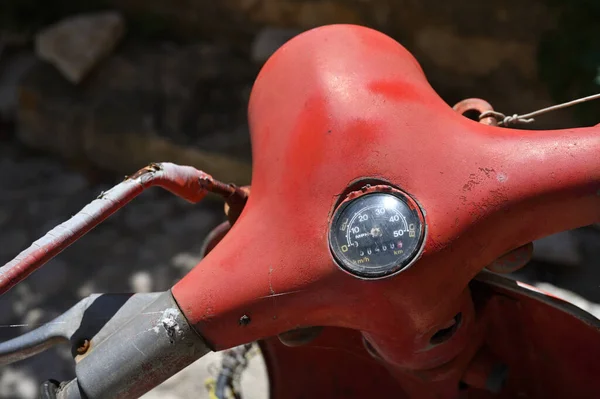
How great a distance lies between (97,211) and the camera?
1012 mm

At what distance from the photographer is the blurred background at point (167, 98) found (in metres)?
2.24

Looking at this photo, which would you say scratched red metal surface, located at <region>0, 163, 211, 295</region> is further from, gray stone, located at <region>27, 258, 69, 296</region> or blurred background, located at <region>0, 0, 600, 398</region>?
gray stone, located at <region>27, 258, 69, 296</region>

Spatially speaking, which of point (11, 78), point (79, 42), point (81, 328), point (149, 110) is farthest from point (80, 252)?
point (81, 328)

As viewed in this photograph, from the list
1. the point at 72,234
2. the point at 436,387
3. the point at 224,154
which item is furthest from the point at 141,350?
the point at 224,154

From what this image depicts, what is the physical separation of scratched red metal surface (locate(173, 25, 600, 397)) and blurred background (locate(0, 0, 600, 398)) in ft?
3.52

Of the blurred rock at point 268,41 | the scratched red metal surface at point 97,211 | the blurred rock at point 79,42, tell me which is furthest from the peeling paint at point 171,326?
the blurred rock at point 79,42

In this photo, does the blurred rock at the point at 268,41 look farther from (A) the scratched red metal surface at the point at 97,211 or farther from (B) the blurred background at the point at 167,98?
(A) the scratched red metal surface at the point at 97,211

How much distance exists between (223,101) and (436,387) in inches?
71.4

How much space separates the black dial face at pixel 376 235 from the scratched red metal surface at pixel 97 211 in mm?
284

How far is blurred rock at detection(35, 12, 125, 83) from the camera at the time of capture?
2.90 m

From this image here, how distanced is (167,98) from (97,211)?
73.2 inches

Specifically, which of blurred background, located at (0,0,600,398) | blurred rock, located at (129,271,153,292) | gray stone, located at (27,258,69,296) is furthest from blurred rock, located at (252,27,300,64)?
gray stone, located at (27,258,69,296)

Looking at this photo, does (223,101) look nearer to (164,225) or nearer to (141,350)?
(164,225)

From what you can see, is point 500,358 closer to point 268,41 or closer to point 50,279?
point 50,279
